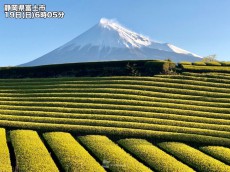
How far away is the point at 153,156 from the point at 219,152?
4745 millimetres

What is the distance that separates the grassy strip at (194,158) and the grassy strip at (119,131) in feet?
3.64

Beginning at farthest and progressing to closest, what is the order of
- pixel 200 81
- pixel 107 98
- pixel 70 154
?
pixel 200 81 < pixel 107 98 < pixel 70 154

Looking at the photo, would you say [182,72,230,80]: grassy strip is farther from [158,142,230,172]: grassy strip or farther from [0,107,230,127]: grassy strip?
[158,142,230,172]: grassy strip

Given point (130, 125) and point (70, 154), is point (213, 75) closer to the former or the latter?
point (130, 125)

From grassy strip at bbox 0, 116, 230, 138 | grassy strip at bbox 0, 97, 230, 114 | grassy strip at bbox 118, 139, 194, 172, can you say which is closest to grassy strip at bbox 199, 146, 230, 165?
grassy strip at bbox 0, 116, 230, 138

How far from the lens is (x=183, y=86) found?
48594 mm

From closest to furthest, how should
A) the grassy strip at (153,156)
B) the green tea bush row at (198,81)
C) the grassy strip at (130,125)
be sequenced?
the grassy strip at (153,156) → the grassy strip at (130,125) → the green tea bush row at (198,81)

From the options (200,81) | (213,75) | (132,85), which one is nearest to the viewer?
(132,85)

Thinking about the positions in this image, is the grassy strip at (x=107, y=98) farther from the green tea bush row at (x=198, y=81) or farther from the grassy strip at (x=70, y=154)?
the grassy strip at (x=70, y=154)

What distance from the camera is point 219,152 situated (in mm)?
26781

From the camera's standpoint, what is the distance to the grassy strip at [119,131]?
29484 mm

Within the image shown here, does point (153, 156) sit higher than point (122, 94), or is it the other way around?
point (122, 94)

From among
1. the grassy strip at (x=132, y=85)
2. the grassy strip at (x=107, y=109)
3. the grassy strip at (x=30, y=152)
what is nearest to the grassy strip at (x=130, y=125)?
the grassy strip at (x=30, y=152)

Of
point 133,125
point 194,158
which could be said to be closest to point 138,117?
point 133,125
